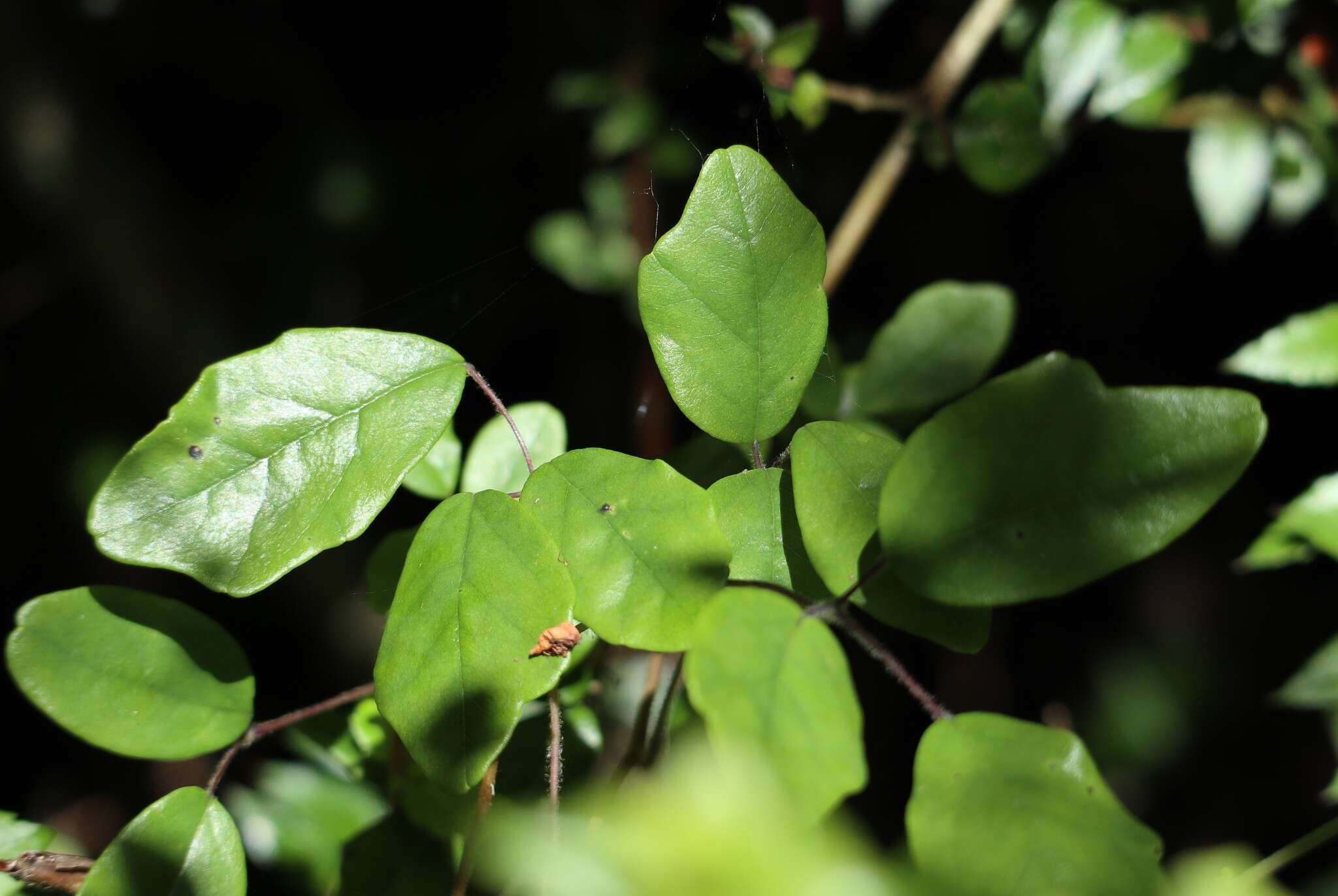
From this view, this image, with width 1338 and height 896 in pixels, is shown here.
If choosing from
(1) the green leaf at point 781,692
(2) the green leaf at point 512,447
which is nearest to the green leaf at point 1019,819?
(1) the green leaf at point 781,692

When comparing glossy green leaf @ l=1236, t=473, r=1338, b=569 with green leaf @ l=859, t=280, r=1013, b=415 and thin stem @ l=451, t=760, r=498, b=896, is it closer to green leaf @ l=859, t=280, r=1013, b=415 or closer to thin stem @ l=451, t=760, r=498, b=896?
green leaf @ l=859, t=280, r=1013, b=415

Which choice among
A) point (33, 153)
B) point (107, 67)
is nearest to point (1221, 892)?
point (33, 153)

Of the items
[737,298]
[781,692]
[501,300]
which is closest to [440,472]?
[737,298]

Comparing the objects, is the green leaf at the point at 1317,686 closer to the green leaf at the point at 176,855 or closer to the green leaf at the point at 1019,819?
the green leaf at the point at 1019,819

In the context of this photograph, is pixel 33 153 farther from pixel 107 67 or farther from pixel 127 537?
pixel 127 537

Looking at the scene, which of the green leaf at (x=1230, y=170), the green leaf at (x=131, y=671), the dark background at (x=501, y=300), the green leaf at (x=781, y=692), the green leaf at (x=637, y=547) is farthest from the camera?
the dark background at (x=501, y=300)

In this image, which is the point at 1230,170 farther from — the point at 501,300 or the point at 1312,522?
the point at 501,300
